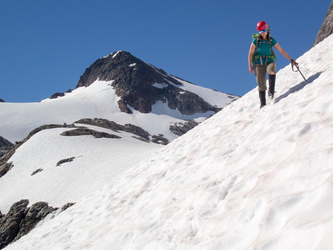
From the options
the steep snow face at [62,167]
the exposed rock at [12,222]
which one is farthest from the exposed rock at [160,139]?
the exposed rock at [12,222]

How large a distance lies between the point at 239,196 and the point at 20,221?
1560 cm

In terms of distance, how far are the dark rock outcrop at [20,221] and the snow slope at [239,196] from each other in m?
7.48

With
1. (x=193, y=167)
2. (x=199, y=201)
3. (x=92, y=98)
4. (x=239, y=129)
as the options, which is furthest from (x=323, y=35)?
(x=92, y=98)

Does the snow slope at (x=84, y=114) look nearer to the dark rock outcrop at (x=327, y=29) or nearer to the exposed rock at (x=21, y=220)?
the exposed rock at (x=21, y=220)

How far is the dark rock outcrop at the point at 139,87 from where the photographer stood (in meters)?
126

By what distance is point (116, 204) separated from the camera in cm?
785

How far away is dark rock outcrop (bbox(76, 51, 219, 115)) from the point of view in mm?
125875

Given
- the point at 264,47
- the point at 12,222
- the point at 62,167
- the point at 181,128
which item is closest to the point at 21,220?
the point at 12,222

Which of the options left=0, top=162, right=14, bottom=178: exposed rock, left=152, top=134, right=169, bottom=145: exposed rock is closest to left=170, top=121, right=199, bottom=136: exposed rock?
left=152, top=134, right=169, bottom=145: exposed rock

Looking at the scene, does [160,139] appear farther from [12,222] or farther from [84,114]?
[12,222]

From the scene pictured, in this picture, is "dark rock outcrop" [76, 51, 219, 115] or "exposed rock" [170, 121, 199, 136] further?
"dark rock outcrop" [76, 51, 219, 115]

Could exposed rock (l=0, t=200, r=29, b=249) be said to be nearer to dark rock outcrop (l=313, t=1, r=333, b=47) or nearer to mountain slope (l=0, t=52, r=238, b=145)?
dark rock outcrop (l=313, t=1, r=333, b=47)

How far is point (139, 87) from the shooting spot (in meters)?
135

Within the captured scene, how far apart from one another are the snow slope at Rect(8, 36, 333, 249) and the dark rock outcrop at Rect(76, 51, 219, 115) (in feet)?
359
